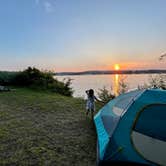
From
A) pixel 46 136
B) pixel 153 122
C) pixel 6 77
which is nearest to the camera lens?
pixel 153 122

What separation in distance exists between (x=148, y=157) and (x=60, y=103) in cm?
624

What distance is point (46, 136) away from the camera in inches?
217

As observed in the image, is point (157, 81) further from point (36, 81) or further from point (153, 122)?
point (36, 81)

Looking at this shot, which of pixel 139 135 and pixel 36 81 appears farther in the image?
pixel 36 81

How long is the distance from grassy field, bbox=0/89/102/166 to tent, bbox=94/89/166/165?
→ 0.59m

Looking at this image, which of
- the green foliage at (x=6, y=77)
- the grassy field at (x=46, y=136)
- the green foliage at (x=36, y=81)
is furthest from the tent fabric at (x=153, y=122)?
the green foliage at (x=6, y=77)

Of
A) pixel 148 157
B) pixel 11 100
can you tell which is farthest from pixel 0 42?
pixel 148 157

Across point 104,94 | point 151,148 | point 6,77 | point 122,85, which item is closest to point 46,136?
point 151,148

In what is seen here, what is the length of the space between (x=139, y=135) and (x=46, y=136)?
2188mm

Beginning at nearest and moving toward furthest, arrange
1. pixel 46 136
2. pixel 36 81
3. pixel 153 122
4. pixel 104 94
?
1. pixel 153 122
2. pixel 46 136
3. pixel 104 94
4. pixel 36 81

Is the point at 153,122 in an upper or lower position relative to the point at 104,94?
upper

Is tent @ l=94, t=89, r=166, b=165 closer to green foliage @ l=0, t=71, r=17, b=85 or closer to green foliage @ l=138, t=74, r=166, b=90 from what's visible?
green foliage @ l=138, t=74, r=166, b=90

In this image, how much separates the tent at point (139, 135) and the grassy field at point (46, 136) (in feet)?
1.93

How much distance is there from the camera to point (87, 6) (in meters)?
11.3
